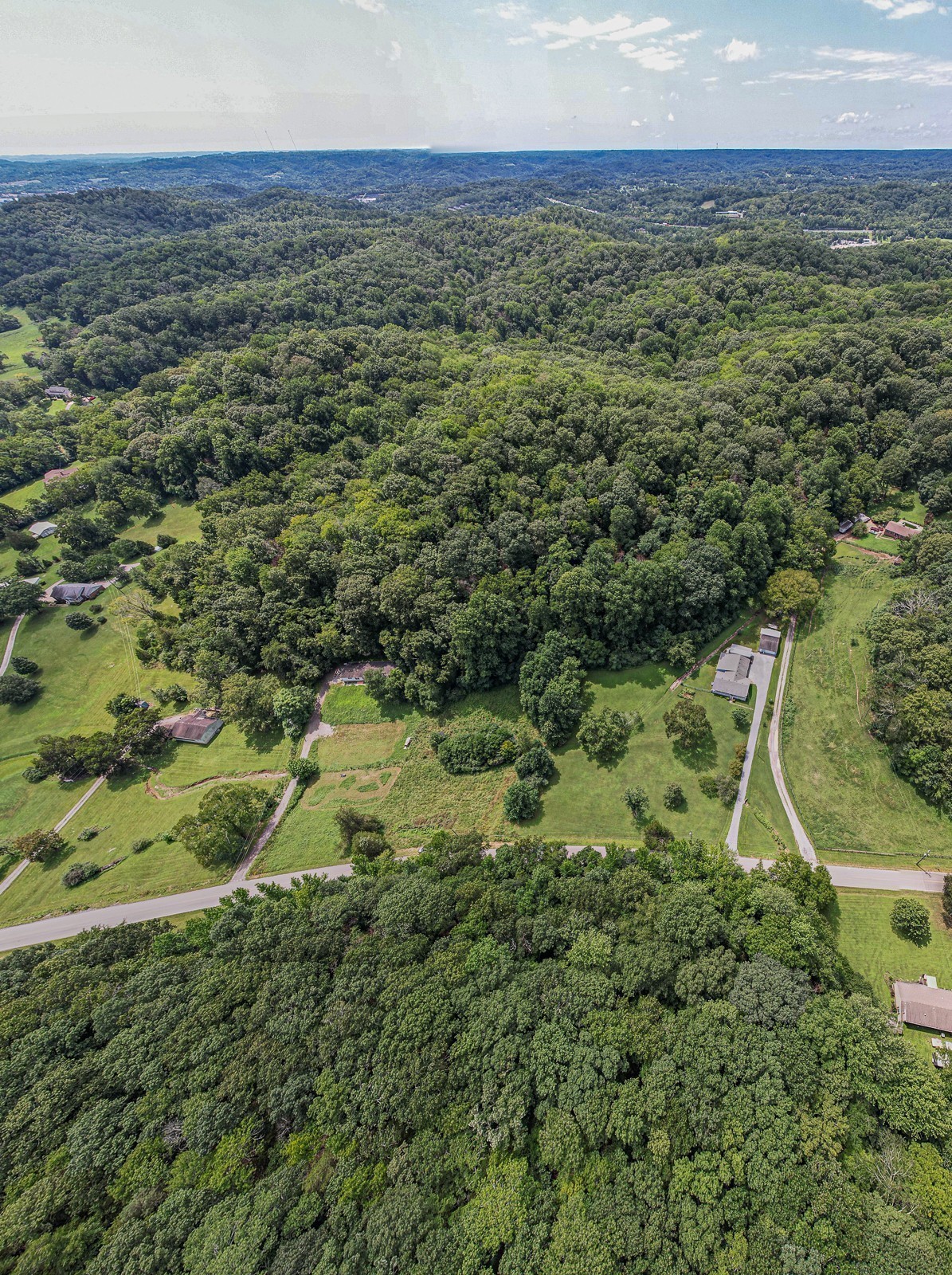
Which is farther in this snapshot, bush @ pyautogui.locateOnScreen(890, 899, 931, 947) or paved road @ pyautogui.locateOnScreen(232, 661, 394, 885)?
paved road @ pyautogui.locateOnScreen(232, 661, 394, 885)

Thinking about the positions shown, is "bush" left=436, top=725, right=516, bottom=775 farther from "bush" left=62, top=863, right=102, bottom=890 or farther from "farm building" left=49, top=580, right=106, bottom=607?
"farm building" left=49, top=580, right=106, bottom=607

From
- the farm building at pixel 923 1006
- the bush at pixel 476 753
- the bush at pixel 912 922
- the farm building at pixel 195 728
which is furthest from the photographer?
the farm building at pixel 195 728

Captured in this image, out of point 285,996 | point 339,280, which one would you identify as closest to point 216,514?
point 285,996

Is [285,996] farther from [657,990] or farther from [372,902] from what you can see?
[657,990]

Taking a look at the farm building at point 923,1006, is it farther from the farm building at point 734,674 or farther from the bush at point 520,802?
the bush at point 520,802

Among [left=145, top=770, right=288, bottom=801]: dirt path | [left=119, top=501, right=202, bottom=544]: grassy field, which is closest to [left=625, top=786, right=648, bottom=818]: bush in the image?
[left=145, top=770, right=288, bottom=801]: dirt path

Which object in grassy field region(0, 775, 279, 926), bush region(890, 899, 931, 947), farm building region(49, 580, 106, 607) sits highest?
farm building region(49, 580, 106, 607)

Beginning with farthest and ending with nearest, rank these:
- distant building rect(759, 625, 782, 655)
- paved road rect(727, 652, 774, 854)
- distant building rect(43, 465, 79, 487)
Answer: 1. distant building rect(43, 465, 79, 487)
2. distant building rect(759, 625, 782, 655)
3. paved road rect(727, 652, 774, 854)

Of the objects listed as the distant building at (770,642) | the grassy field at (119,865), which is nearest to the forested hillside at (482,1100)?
the grassy field at (119,865)

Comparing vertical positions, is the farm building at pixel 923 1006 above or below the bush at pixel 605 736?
below
